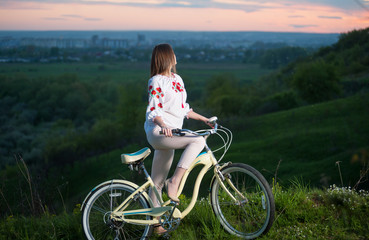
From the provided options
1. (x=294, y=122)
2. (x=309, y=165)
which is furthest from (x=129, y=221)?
(x=294, y=122)

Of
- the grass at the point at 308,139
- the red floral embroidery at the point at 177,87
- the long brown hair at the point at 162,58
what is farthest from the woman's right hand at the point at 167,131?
the grass at the point at 308,139

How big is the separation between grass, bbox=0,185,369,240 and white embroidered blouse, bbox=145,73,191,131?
0.98 metres

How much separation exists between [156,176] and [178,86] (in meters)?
0.86

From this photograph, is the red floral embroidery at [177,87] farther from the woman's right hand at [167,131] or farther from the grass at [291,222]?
the grass at [291,222]

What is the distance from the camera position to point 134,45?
66750 millimetres

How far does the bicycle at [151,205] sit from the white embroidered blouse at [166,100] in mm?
244

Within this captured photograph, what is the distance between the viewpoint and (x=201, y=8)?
106562 mm

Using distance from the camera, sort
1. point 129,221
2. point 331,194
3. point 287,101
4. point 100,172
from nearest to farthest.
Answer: point 129,221 → point 331,194 → point 100,172 → point 287,101

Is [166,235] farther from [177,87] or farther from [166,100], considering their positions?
[177,87]

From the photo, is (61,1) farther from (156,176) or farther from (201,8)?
(156,176)

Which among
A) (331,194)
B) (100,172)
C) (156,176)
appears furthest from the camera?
(100,172)

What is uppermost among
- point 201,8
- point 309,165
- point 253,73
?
point 201,8

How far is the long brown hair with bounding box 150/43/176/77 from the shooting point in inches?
123

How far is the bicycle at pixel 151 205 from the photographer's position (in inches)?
123
